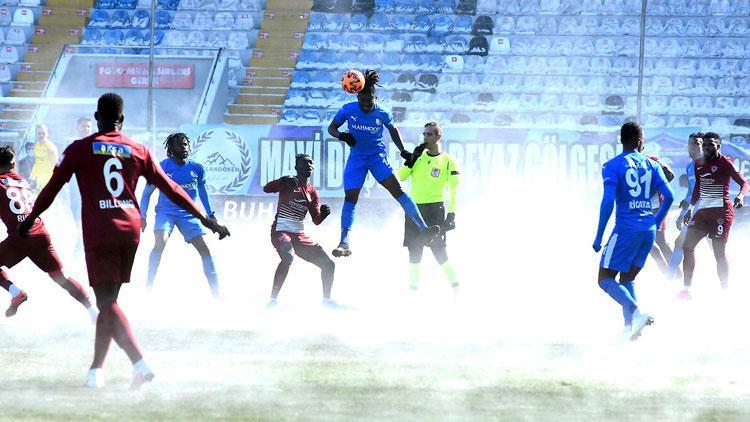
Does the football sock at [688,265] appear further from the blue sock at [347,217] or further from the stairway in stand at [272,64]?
the stairway in stand at [272,64]

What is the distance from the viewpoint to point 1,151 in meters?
11.7

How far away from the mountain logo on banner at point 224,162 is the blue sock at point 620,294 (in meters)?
15.3

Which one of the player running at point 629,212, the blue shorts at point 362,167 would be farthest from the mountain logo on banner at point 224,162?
the player running at point 629,212

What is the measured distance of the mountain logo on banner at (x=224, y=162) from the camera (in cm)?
2552

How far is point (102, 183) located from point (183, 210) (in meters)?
6.30

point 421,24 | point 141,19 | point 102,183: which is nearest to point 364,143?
point 102,183

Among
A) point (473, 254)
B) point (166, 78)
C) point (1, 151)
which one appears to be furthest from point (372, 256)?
point (166, 78)

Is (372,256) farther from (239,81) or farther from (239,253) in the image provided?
(239,81)

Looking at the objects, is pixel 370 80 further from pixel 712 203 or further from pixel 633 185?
pixel 712 203

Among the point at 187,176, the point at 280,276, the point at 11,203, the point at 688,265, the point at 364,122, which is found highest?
the point at 364,122

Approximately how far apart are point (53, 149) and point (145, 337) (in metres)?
9.08

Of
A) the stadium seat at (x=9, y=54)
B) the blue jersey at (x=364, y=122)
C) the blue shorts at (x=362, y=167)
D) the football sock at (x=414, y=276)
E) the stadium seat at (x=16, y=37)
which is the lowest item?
the football sock at (x=414, y=276)

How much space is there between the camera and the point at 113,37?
3347cm

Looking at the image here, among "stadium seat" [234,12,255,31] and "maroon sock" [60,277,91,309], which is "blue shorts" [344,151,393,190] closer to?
"maroon sock" [60,277,91,309]
